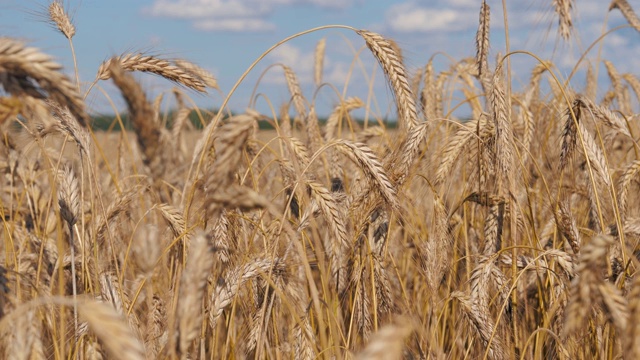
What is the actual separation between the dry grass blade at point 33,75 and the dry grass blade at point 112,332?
436 millimetres

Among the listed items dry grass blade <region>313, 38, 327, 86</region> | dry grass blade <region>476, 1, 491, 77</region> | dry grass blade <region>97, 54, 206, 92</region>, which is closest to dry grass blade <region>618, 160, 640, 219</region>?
dry grass blade <region>476, 1, 491, 77</region>

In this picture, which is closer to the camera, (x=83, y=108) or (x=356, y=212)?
(x=83, y=108)

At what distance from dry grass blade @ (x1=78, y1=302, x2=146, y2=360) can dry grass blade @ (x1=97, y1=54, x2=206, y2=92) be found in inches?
50.2

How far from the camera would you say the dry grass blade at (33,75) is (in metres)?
1.40

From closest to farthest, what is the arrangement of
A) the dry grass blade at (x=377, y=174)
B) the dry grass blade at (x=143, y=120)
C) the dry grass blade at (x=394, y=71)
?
the dry grass blade at (x=143, y=120) → the dry grass blade at (x=377, y=174) → the dry grass blade at (x=394, y=71)

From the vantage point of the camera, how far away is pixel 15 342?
4.96ft

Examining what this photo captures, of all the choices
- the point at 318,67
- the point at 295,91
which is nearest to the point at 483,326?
the point at 295,91

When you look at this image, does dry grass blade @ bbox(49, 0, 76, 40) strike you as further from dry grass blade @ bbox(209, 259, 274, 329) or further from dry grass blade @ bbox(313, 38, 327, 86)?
dry grass blade @ bbox(313, 38, 327, 86)

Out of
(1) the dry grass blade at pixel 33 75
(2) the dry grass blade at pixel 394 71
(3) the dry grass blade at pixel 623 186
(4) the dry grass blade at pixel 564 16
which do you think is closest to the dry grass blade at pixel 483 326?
(2) the dry grass blade at pixel 394 71

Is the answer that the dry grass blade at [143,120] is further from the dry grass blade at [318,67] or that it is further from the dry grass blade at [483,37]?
the dry grass blade at [318,67]

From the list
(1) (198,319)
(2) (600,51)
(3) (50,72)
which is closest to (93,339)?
(1) (198,319)

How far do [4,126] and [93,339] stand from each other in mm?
1076

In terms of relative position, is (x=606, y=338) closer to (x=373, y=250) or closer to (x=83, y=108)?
(x=373, y=250)

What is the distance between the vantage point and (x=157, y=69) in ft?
7.95
